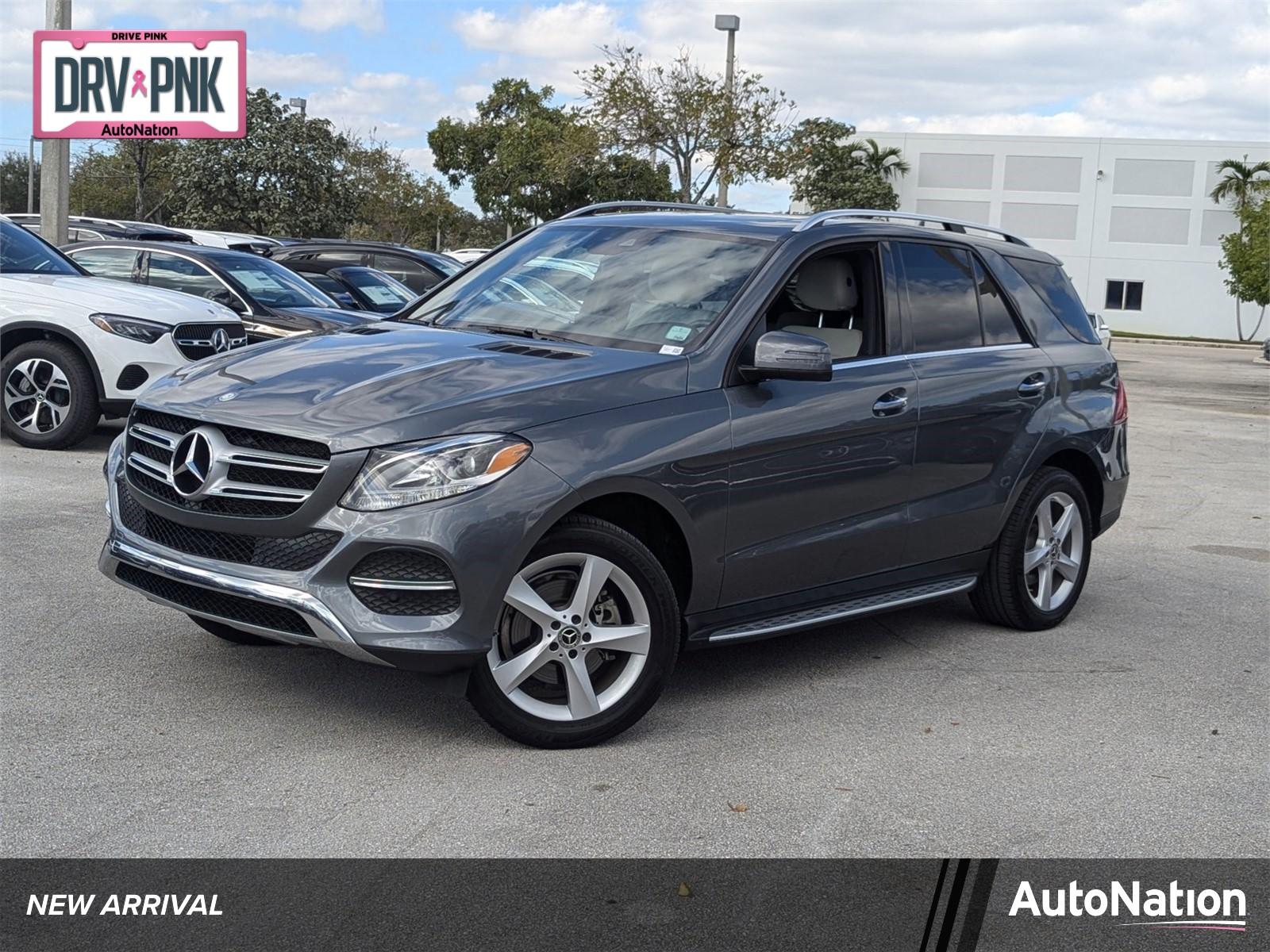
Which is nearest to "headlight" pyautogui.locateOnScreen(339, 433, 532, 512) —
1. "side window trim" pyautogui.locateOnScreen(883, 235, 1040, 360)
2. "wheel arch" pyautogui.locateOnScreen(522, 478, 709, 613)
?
"wheel arch" pyautogui.locateOnScreen(522, 478, 709, 613)

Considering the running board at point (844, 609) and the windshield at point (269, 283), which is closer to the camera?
the running board at point (844, 609)

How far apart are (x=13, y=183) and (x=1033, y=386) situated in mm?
93271

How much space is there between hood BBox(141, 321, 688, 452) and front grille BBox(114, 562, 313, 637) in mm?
541

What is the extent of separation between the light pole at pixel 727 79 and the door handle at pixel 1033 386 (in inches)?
778

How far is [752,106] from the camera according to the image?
31.5 meters

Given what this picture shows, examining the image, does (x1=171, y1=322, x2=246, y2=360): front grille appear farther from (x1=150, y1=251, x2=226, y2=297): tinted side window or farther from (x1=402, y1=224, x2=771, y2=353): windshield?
(x1=402, y1=224, x2=771, y2=353): windshield

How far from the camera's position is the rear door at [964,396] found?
6105 millimetres

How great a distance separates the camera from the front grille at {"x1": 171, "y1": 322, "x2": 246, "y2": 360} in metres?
10.7

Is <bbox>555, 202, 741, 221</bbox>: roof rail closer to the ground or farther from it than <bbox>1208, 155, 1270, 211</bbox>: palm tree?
closer to the ground

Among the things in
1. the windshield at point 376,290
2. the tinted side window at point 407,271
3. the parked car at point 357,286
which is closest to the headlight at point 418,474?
the parked car at point 357,286

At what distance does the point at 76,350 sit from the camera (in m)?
10.6

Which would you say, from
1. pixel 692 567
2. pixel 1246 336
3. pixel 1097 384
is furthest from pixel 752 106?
pixel 1246 336

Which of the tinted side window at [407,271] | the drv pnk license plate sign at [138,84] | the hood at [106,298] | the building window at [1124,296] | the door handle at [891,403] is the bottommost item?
the door handle at [891,403]

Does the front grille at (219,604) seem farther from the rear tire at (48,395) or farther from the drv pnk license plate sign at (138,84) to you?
the drv pnk license plate sign at (138,84)
